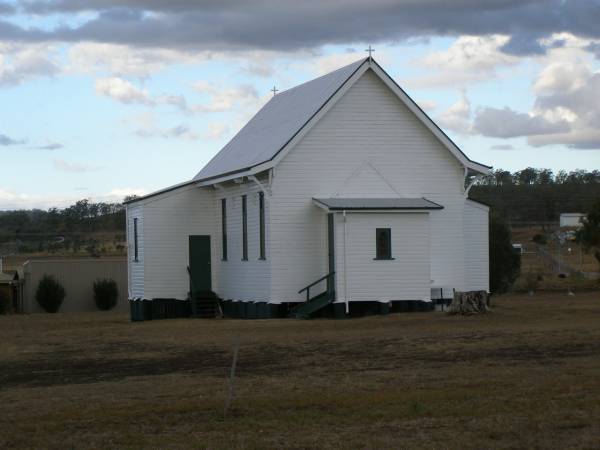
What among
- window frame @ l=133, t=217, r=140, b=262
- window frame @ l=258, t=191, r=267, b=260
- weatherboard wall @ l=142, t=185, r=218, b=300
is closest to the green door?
weatherboard wall @ l=142, t=185, r=218, b=300

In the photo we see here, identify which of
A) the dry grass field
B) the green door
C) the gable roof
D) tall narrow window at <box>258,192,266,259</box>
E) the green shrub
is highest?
the gable roof

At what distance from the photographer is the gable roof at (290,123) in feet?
119

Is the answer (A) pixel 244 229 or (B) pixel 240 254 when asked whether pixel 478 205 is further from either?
(B) pixel 240 254

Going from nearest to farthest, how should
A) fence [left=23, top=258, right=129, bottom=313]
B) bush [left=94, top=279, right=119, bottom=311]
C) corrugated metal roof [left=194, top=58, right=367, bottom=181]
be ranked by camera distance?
1. corrugated metal roof [left=194, top=58, right=367, bottom=181]
2. bush [left=94, top=279, right=119, bottom=311]
3. fence [left=23, top=258, right=129, bottom=313]

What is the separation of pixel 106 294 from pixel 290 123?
22.6 meters

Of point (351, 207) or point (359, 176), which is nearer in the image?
point (351, 207)

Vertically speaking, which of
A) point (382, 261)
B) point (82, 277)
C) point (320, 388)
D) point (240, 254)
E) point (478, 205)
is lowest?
point (320, 388)

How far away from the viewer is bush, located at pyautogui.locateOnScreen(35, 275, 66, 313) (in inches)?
2240

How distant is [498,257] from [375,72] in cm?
2121

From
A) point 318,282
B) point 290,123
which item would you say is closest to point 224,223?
point 290,123

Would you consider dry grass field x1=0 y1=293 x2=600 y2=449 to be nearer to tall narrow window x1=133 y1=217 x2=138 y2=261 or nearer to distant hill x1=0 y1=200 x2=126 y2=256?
tall narrow window x1=133 y1=217 x2=138 y2=261

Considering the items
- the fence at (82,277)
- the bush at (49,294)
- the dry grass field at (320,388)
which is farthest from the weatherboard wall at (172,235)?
the fence at (82,277)

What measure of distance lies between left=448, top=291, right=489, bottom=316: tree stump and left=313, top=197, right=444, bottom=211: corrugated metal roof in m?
4.19

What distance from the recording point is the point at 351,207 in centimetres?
3509
